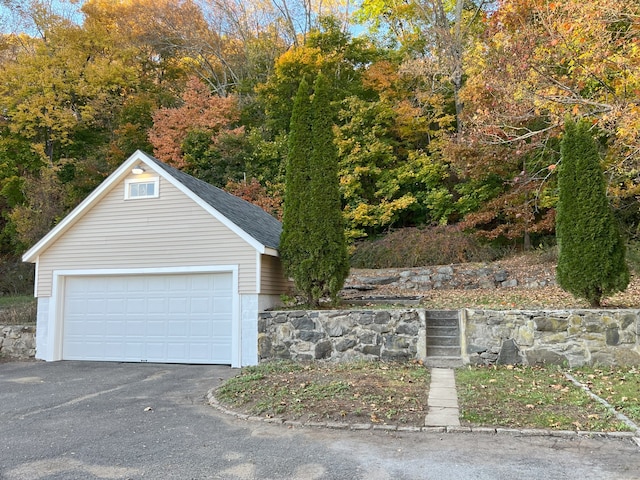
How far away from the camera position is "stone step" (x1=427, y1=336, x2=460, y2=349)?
8750mm

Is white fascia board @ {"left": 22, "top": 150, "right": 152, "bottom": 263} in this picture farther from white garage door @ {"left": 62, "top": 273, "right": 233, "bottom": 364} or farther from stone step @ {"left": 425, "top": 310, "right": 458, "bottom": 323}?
stone step @ {"left": 425, "top": 310, "right": 458, "bottom": 323}

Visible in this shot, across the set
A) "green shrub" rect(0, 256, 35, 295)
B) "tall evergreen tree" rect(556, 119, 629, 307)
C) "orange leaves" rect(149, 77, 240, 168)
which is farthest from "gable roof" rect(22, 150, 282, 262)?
"green shrub" rect(0, 256, 35, 295)

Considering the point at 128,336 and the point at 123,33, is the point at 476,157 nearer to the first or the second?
the point at 128,336

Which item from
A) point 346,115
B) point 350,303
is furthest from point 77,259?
point 346,115

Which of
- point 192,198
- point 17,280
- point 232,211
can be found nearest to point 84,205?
point 192,198

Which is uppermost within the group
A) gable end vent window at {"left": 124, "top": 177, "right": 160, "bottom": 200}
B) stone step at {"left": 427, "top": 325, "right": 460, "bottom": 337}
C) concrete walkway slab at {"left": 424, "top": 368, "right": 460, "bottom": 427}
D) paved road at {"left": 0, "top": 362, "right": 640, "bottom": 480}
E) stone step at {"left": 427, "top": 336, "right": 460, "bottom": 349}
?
gable end vent window at {"left": 124, "top": 177, "right": 160, "bottom": 200}

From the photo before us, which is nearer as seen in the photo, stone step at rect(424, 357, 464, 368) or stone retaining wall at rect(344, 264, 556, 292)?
stone step at rect(424, 357, 464, 368)

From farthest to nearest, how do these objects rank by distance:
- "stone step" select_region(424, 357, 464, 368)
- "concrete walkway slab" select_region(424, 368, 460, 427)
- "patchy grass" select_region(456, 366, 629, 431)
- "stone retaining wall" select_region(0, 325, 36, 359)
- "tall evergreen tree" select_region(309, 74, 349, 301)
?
"stone retaining wall" select_region(0, 325, 36, 359), "tall evergreen tree" select_region(309, 74, 349, 301), "stone step" select_region(424, 357, 464, 368), "concrete walkway slab" select_region(424, 368, 460, 427), "patchy grass" select_region(456, 366, 629, 431)

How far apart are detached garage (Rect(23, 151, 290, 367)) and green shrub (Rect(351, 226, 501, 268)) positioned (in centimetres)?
672

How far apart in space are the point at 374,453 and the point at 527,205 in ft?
41.8

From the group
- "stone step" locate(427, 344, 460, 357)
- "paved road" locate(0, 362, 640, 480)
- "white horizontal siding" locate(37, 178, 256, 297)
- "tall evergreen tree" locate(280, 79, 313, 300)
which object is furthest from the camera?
"white horizontal siding" locate(37, 178, 256, 297)

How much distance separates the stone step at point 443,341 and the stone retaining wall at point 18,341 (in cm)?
896

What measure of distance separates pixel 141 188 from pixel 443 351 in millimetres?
7385

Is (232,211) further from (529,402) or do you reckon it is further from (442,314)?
(529,402)
